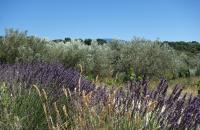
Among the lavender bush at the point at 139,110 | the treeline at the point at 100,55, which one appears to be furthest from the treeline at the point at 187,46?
the lavender bush at the point at 139,110

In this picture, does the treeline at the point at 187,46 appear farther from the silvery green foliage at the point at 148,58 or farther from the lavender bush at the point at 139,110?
the lavender bush at the point at 139,110

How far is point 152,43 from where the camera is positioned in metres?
21.5

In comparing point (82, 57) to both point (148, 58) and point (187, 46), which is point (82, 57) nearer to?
point (148, 58)

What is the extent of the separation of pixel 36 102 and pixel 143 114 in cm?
173

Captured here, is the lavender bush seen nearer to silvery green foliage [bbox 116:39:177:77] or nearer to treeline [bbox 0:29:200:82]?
treeline [bbox 0:29:200:82]

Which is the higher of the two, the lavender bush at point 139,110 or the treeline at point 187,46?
the lavender bush at point 139,110

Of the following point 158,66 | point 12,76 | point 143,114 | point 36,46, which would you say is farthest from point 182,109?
point 158,66

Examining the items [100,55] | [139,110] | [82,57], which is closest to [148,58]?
[100,55]

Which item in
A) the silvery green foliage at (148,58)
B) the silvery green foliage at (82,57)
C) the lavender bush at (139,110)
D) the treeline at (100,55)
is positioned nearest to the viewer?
the lavender bush at (139,110)

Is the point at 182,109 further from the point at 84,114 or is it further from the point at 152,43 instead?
the point at 152,43

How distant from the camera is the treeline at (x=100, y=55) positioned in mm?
16219

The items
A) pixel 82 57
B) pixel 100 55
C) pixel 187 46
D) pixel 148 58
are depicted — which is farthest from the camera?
pixel 187 46

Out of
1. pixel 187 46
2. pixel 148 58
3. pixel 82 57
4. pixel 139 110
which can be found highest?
pixel 139 110

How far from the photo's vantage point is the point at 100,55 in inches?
727
